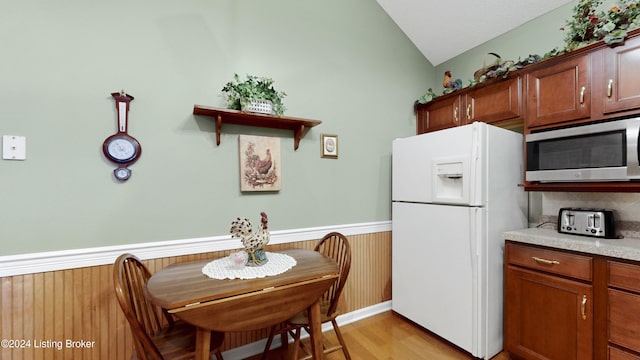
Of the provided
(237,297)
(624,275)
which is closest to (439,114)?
(624,275)

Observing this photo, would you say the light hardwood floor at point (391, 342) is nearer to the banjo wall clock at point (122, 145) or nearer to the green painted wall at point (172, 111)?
the green painted wall at point (172, 111)

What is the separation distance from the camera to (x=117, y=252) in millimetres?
1542

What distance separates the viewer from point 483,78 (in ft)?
7.23

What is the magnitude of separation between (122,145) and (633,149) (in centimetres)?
288

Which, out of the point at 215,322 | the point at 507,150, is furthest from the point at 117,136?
the point at 507,150

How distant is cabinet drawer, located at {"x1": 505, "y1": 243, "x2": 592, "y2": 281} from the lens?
1491 millimetres

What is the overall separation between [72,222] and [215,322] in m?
1.03

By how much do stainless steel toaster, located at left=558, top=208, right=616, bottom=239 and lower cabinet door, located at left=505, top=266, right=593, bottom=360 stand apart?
41cm

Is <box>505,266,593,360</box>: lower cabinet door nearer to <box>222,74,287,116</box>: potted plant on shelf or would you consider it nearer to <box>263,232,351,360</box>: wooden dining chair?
<box>263,232,351,360</box>: wooden dining chair

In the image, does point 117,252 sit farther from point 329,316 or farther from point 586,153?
point 586,153

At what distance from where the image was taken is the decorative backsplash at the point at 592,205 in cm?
170

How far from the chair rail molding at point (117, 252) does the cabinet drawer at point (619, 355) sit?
6.00 feet

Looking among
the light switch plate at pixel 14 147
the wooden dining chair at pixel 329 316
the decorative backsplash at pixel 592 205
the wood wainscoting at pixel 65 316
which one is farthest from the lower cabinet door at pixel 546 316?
the light switch plate at pixel 14 147

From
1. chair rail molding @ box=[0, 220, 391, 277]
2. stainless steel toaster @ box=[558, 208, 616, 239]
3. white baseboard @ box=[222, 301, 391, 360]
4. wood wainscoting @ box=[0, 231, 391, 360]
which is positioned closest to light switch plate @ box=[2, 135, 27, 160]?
chair rail molding @ box=[0, 220, 391, 277]
